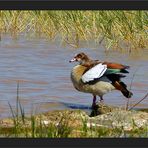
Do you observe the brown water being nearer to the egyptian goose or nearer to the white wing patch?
the egyptian goose

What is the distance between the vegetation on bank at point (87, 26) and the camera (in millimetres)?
10508

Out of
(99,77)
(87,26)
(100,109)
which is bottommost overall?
(100,109)

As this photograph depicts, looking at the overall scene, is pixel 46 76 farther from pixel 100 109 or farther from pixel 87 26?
pixel 100 109

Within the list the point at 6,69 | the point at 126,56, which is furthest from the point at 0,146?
the point at 126,56

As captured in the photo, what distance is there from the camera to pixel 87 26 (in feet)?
35.6

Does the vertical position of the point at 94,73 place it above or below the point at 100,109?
above

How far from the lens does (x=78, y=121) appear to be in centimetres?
598

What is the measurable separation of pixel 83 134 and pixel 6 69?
4972 millimetres

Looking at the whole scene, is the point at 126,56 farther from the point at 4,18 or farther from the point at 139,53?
the point at 4,18

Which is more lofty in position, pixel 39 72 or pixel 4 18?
pixel 4 18

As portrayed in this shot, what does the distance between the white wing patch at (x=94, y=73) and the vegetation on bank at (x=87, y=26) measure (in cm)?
352

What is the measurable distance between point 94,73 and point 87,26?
406 centimetres

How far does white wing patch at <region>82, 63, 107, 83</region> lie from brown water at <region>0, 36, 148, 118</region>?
0.74m

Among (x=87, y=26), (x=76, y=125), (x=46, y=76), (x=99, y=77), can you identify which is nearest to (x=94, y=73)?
(x=99, y=77)
